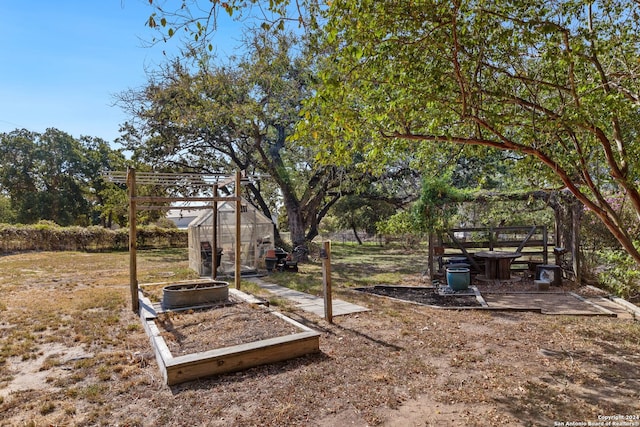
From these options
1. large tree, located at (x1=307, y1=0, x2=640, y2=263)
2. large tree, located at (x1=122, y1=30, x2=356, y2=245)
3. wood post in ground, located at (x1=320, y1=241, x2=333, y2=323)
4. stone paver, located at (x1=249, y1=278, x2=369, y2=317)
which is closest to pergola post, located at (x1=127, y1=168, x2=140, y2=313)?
stone paver, located at (x1=249, y1=278, x2=369, y2=317)

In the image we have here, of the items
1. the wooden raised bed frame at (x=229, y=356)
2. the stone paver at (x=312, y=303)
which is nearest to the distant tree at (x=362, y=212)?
the stone paver at (x=312, y=303)

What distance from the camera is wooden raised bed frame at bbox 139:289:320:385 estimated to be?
3.72 meters

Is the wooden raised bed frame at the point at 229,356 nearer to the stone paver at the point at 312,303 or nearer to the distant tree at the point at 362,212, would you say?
the stone paver at the point at 312,303

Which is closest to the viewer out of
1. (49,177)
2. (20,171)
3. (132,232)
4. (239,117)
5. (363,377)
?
(363,377)

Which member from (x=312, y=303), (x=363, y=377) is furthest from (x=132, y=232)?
(x=363, y=377)

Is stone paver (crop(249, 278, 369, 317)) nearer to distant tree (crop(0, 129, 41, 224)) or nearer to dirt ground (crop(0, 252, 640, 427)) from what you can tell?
dirt ground (crop(0, 252, 640, 427))

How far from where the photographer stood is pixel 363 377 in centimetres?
378

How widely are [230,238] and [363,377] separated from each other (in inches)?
372

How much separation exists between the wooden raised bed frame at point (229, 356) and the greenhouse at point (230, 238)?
7.28 metres

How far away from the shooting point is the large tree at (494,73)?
12.2ft

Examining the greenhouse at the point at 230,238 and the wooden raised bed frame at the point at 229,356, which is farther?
the greenhouse at the point at 230,238

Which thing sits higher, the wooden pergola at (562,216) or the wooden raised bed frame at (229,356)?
the wooden pergola at (562,216)

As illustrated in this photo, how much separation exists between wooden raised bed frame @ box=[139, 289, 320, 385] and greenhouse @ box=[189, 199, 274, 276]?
728 cm

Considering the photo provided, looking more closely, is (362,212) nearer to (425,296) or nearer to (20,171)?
(425,296)
